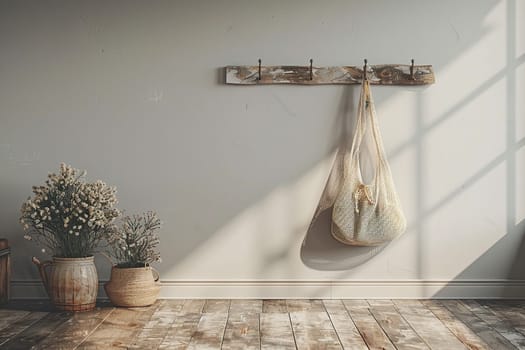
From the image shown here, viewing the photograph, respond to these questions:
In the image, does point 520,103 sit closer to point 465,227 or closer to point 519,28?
point 519,28

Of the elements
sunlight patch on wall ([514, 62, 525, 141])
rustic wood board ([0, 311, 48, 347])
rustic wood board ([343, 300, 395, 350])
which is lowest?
rustic wood board ([343, 300, 395, 350])

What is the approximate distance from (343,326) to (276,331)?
1.18 feet

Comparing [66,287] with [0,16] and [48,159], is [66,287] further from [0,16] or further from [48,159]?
[0,16]

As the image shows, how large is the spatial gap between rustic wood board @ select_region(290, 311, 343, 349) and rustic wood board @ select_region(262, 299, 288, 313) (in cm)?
12

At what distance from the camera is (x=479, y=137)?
4.25 m

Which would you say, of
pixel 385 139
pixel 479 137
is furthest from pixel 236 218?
pixel 479 137

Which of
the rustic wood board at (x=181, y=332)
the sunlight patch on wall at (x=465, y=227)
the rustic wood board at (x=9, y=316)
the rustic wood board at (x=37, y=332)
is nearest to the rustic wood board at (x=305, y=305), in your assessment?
the rustic wood board at (x=181, y=332)

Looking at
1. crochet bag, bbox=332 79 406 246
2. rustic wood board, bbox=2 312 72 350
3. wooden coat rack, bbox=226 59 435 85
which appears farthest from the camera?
Answer: wooden coat rack, bbox=226 59 435 85

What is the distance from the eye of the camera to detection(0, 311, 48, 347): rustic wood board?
3.31 metres

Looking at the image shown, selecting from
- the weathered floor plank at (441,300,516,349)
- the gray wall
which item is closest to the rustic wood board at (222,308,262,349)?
the gray wall

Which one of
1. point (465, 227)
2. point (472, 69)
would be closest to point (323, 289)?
point (465, 227)

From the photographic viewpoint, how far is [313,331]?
3.42m

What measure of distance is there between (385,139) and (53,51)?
214cm

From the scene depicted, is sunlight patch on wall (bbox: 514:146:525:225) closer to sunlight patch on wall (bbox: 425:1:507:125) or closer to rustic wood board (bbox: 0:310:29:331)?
sunlight patch on wall (bbox: 425:1:507:125)
